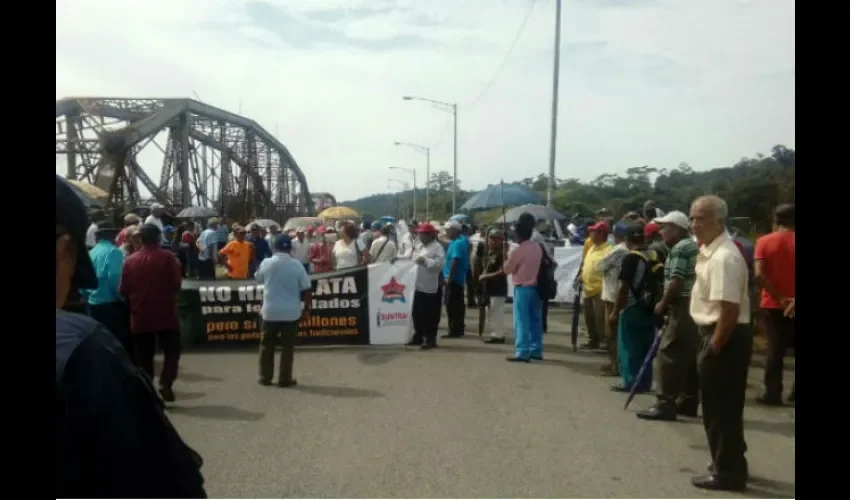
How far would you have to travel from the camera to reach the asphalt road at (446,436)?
225 inches

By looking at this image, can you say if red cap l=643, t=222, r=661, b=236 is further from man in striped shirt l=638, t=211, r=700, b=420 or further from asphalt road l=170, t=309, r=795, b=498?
asphalt road l=170, t=309, r=795, b=498

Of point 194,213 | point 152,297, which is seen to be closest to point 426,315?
point 152,297

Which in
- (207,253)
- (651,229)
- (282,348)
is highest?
(651,229)

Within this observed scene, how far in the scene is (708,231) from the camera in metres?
5.77

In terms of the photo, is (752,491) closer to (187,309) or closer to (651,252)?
(651,252)

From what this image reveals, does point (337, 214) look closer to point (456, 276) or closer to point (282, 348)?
point (456, 276)

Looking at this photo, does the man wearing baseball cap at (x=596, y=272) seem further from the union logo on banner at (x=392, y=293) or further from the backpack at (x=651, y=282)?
the union logo on banner at (x=392, y=293)

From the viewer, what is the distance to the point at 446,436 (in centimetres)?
693

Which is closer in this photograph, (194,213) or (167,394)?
(167,394)

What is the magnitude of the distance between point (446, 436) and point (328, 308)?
17.7 feet

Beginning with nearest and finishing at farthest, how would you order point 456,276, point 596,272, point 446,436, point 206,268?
point 446,436 → point 596,272 → point 456,276 → point 206,268

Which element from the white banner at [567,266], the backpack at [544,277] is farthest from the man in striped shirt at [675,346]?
the white banner at [567,266]

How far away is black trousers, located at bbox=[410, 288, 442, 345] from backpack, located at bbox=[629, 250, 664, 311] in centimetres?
405

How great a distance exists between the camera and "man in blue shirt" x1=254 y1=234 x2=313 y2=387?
361 inches
